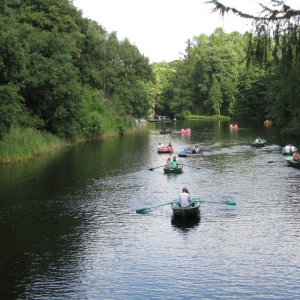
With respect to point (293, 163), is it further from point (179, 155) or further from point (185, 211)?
point (185, 211)

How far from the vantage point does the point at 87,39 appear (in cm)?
7206

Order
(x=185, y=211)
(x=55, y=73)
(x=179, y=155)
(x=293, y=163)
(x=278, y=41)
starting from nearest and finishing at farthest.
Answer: (x=278, y=41) → (x=185, y=211) → (x=293, y=163) → (x=179, y=155) → (x=55, y=73)

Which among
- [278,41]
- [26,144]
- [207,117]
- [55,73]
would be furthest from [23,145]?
[207,117]

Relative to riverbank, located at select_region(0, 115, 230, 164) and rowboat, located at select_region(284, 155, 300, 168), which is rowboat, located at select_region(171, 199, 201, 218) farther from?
riverbank, located at select_region(0, 115, 230, 164)

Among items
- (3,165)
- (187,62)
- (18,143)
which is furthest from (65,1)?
(187,62)

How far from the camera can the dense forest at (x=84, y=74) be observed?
41.4ft

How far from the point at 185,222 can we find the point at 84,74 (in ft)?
172

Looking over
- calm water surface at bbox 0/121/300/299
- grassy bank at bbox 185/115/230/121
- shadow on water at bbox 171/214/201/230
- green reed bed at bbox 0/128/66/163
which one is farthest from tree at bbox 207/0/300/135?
grassy bank at bbox 185/115/230/121

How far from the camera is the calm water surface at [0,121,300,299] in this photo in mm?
17781

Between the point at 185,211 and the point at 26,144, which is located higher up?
the point at 26,144

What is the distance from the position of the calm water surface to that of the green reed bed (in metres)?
2.75

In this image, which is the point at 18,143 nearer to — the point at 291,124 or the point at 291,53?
the point at 291,53

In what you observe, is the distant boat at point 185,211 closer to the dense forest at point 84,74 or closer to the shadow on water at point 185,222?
the shadow on water at point 185,222

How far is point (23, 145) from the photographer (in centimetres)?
4741
